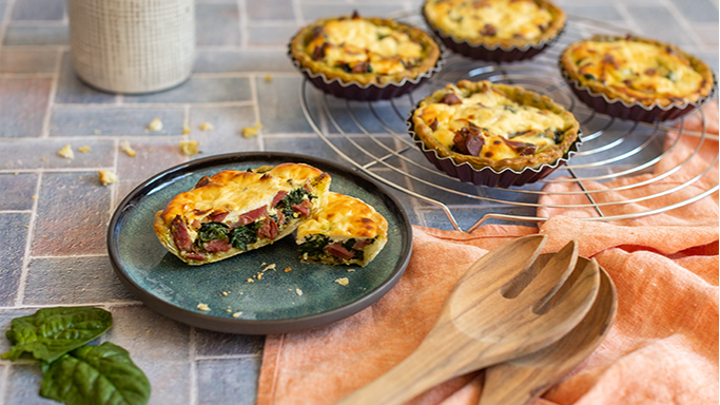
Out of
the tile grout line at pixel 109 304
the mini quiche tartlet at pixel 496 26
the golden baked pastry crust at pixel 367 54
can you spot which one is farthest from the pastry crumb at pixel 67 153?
the mini quiche tartlet at pixel 496 26

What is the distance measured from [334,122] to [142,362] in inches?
66.2

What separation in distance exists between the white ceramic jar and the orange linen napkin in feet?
5.90

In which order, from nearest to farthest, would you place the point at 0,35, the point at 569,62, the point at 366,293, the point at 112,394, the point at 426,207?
the point at 112,394 → the point at 366,293 → the point at 426,207 → the point at 569,62 → the point at 0,35

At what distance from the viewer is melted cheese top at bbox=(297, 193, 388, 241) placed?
86.6 inches

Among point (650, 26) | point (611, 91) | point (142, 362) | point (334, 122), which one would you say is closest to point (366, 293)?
point (142, 362)

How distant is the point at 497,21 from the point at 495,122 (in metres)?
1.22

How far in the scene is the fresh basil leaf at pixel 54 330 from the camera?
6.18 feet

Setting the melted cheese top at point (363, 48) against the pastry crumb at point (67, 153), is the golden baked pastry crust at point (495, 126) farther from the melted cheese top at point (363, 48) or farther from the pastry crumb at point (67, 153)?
the pastry crumb at point (67, 153)

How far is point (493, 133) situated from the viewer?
9.09 feet

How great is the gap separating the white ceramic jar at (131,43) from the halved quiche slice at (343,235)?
1616 mm

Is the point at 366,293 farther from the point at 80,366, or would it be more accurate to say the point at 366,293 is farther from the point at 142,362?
the point at 80,366

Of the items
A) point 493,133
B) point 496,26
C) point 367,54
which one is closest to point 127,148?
point 367,54

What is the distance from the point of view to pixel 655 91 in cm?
324

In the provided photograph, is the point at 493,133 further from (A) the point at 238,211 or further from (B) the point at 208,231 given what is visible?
(B) the point at 208,231
